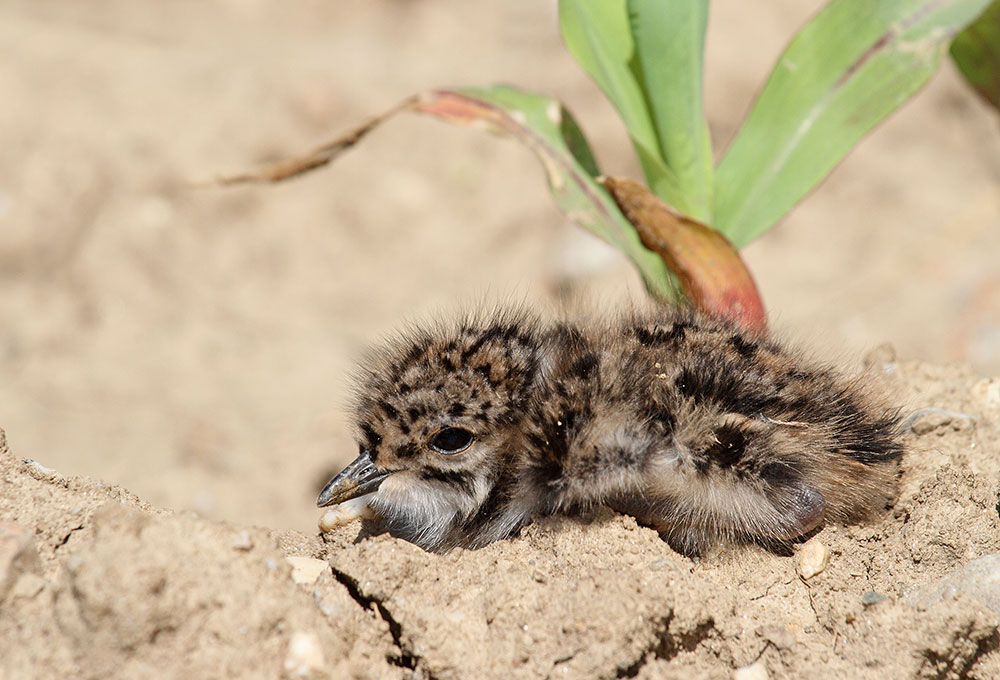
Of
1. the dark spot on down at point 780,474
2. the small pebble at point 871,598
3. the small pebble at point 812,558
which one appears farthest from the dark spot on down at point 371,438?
the small pebble at point 871,598

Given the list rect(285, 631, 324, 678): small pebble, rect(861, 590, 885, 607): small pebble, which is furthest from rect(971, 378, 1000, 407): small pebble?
rect(285, 631, 324, 678): small pebble

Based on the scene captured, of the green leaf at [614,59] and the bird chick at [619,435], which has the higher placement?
the green leaf at [614,59]

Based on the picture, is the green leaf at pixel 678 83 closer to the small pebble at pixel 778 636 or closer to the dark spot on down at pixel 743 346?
the dark spot on down at pixel 743 346

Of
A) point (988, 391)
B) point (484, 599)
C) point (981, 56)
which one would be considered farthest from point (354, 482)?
point (981, 56)

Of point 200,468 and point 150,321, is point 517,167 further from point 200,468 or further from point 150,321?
point 200,468

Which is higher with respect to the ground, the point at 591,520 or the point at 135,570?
the point at 591,520

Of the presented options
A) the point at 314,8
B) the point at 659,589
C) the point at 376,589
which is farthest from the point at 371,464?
the point at 314,8
